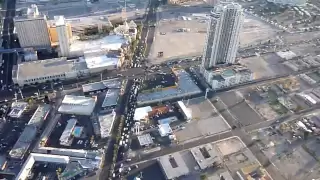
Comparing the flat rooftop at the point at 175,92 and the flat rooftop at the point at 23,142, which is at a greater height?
the flat rooftop at the point at 175,92

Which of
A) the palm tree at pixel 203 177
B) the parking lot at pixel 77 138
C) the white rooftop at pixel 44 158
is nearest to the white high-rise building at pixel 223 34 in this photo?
the parking lot at pixel 77 138

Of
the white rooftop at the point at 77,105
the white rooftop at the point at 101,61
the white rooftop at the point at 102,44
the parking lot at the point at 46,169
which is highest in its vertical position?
the white rooftop at the point at 102,44

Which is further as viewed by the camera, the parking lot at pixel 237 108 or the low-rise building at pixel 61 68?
the low-rise building at pixel 61 68

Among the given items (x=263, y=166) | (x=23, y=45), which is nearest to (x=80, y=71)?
(x=23, y=45)

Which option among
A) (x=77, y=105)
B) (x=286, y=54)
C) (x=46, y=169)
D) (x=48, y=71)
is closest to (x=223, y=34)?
(x=286, y=54)

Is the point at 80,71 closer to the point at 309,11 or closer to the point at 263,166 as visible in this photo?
the point at 263,166

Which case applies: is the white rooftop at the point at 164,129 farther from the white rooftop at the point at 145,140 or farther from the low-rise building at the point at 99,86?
the low-rise building at the point at 99,86
